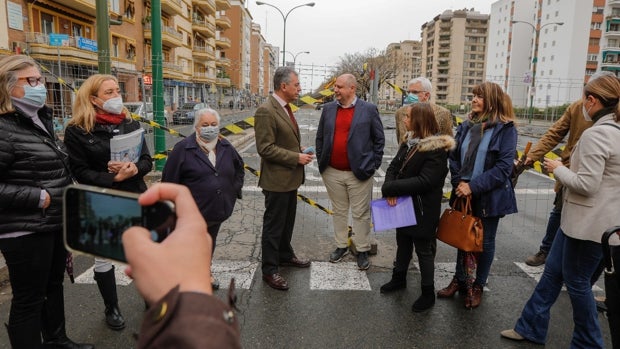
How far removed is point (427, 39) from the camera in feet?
454

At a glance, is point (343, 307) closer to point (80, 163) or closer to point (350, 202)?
point (350, 202)

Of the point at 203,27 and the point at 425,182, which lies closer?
→ the point at 425,182

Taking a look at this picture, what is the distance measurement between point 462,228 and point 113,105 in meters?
3.02

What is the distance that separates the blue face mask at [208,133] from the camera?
143 inches

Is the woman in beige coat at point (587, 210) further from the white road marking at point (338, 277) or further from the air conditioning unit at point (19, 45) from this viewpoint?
the air conditioning unit at point (19, 45)

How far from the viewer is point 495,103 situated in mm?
3812

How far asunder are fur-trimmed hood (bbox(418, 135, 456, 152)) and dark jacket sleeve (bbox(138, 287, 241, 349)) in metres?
3.17

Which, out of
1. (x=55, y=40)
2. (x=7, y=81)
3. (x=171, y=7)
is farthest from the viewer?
(x=171, y=7)

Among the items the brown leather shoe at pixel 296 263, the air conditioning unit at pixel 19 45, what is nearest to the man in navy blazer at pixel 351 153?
the brown leather shoe at pixel 296 263

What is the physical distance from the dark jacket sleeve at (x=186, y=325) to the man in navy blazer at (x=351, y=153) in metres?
3.92

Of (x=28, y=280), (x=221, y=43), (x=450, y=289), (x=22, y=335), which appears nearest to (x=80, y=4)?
(x=28, y=280)

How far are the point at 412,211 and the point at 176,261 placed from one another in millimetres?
3215

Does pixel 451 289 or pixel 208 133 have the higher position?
pixel 208 133

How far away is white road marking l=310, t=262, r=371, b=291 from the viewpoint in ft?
13.9
